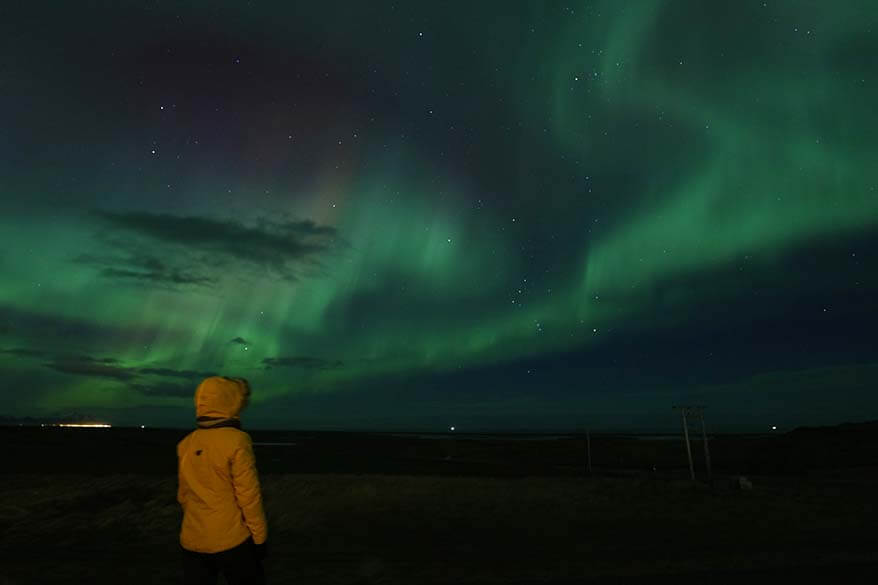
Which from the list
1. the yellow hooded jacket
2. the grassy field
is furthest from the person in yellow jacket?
the grassy field

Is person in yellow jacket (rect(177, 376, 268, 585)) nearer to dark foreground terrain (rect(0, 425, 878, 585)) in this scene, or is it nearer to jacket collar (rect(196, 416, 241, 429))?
jacket collar (rect(196, 416, 241, 429))

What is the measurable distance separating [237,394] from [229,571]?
1.22 metres

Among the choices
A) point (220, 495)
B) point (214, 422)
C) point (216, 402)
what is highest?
point (216, 402)

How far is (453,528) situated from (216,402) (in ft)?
41.1

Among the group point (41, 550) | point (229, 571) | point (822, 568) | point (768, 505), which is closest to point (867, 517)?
point (768, 505)

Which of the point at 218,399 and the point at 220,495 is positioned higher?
the point at 218,399

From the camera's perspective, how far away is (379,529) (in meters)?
15.9

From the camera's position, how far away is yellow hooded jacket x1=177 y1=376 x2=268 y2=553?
4.60m

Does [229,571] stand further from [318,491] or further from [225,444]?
[318,491]

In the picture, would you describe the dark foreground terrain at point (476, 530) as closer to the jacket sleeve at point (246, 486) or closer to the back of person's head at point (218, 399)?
the jacket sleeve at point (246, 486)

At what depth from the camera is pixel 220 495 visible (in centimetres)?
463

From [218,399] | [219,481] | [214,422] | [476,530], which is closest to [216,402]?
[218,399]

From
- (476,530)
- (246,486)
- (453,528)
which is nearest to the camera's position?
(246,486)

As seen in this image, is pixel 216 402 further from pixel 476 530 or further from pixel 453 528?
pixel 453 528
